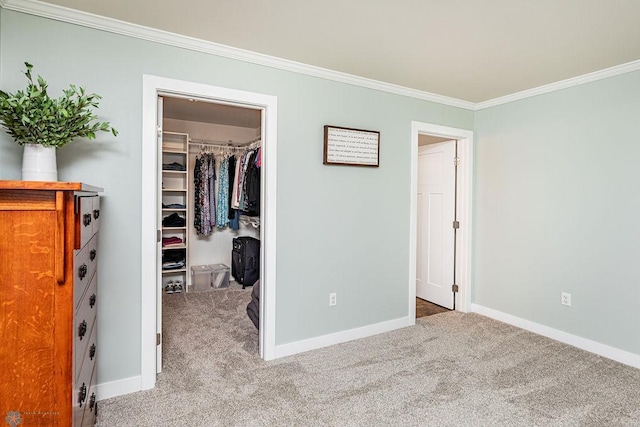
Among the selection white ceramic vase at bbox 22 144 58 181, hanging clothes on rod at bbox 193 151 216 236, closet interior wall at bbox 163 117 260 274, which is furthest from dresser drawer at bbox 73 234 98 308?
closet interior wall at bbox 163 117 260 274

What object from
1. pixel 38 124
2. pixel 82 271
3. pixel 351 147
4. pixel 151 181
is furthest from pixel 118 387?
pixel 351 147

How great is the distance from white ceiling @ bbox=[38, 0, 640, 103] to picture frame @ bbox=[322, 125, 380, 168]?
19.2 inches

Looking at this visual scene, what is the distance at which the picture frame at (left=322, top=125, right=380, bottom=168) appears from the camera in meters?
2.86

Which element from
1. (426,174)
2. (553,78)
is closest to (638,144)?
(553,78)

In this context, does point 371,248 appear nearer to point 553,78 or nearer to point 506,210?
point 506,210

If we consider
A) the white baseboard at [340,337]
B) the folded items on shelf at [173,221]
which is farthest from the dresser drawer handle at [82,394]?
the folded items on shelf at [173,221]

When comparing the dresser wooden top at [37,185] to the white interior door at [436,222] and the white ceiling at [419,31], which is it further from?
the white interior door at [436,222]

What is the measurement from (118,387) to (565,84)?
408 cm

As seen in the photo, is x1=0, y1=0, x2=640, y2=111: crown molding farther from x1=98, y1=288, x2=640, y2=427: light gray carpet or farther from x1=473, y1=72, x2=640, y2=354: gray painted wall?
x1=98, y1=288, x2=640, y2=427: light gray carpet

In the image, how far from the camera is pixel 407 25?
2.10m

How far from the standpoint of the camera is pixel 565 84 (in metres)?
3.00

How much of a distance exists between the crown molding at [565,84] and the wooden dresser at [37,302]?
356 cm

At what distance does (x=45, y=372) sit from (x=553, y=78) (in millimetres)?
3756

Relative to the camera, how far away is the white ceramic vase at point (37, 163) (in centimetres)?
163
